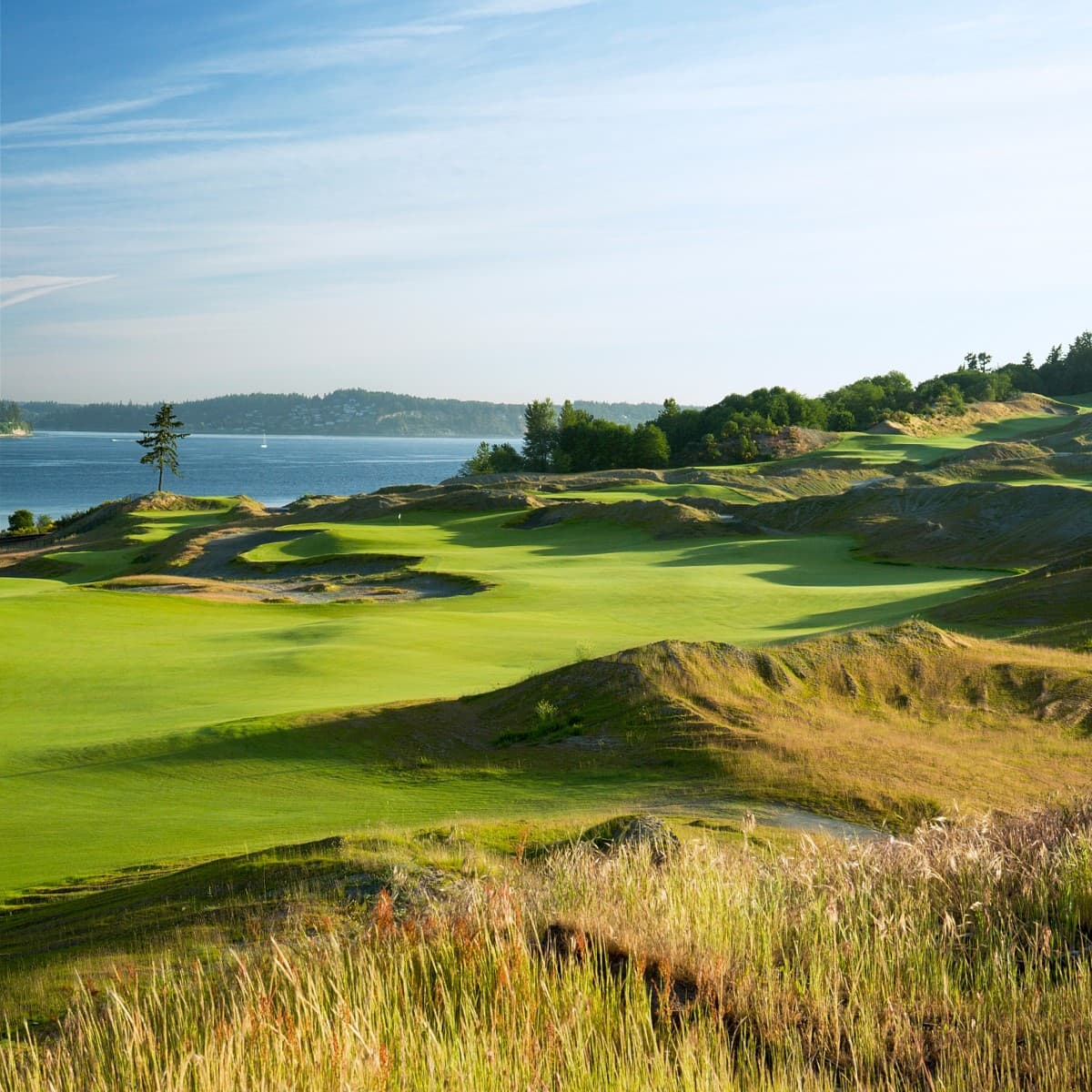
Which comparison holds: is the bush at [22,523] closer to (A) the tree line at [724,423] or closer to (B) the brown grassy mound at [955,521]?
(A) the tree line at [724,423]

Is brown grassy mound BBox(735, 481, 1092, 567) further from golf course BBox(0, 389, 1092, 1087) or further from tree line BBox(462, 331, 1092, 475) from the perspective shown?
tree line BBox(462, 331, 1092, 475)

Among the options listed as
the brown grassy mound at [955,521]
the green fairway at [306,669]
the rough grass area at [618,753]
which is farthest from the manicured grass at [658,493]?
the rough grass area at [618,753]

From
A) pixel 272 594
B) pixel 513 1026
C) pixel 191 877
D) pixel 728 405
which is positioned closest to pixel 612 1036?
pixel 513 1026

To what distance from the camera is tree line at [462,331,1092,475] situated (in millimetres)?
89562

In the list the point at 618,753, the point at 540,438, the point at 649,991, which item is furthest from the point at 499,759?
the point at 540,438

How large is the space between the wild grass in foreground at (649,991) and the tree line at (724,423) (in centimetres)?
7700

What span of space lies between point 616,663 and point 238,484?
13830 cm

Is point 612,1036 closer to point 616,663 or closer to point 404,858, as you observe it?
point 404,858

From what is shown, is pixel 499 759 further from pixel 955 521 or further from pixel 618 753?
pixel 955 521

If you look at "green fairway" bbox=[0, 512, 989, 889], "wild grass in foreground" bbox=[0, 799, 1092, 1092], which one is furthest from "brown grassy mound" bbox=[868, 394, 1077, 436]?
"wild grass in foreground" bbox=[0, 799, 1092, 1092]

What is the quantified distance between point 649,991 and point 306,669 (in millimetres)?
13354

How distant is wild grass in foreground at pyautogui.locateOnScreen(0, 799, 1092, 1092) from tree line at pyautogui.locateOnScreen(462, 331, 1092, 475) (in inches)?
3032

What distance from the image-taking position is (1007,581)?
25.0m

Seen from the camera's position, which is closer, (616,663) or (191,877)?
(191,877)
